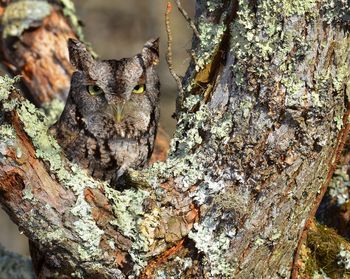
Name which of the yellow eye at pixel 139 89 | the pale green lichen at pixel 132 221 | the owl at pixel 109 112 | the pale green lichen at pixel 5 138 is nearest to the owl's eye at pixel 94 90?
the owl at pixel 109 112

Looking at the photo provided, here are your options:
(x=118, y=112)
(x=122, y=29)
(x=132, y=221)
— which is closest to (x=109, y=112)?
(x=118, y=112)

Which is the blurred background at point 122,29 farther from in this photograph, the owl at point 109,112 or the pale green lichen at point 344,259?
the pale green lichen at point 344,259

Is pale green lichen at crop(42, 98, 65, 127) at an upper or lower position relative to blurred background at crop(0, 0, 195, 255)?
lower

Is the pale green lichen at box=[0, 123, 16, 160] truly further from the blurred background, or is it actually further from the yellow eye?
the blurred background

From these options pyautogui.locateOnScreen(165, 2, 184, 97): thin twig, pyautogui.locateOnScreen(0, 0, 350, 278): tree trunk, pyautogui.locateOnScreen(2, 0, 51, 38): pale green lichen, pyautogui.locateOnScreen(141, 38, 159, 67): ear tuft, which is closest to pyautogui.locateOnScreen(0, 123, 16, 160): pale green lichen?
pyautogui.locateOnScreen(0, 0, 350, 278): tree trunk

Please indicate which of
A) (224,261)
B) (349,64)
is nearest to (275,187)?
(224,261)

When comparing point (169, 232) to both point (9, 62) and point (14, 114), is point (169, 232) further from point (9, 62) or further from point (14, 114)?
point (9, 62)

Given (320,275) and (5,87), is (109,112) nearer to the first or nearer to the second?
(5,87)

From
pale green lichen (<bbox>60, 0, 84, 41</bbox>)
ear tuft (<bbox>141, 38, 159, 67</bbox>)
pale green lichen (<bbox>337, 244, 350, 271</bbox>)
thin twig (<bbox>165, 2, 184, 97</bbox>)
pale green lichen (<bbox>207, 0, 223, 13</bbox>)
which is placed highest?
pale green lichen (<bbox>60, 0, 84, 41</bbox>)

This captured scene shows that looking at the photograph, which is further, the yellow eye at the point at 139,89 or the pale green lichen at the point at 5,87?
the yellow eye at the point at 139,89
